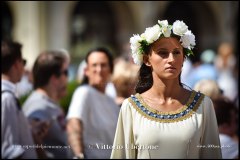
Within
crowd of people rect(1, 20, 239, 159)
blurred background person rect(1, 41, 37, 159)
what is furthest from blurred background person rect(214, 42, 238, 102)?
blurred background person rect(1, 41, 37, 159)

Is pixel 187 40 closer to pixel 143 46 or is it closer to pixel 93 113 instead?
pixel 143 46

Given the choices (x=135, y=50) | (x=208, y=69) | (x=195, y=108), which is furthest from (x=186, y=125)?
(x=208, y=69)

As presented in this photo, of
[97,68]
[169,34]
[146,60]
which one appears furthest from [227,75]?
[169,34]

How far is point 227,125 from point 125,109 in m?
2.06

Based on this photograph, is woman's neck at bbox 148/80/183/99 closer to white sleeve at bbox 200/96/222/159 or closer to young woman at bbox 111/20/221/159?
→ young woman at bbox 111/20/221/159

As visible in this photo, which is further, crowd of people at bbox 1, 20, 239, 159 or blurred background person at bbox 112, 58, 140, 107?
blurred background person at bbox 112, 58, 140, 107

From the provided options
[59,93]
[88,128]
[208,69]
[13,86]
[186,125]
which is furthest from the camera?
[208,69]

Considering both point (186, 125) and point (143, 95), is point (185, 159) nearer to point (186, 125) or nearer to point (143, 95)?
point (186, 125)

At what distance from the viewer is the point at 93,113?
208 inches

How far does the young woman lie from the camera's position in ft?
10.1

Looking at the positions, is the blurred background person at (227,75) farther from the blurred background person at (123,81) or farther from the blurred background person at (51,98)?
the blurred background person at (51,98)

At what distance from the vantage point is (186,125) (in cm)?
308

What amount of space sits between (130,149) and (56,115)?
7.76ft

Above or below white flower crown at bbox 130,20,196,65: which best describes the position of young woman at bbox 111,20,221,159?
below
